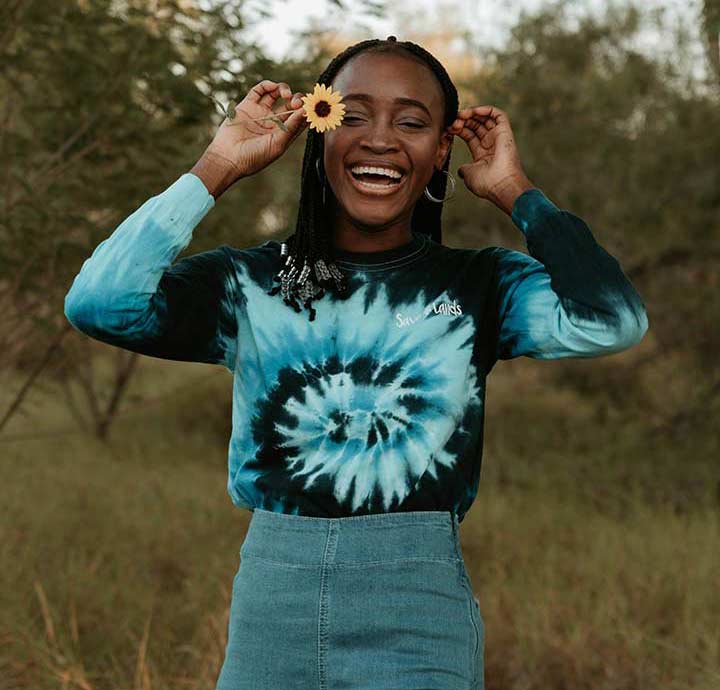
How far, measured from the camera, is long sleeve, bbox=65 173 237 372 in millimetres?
1905

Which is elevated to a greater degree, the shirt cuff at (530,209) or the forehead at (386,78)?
the forehead at (386,78)

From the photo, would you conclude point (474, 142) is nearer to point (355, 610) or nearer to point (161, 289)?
point (161, 289)

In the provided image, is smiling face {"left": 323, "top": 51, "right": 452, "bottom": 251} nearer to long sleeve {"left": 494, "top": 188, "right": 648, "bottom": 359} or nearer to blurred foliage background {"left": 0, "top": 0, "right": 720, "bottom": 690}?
long sleeve {"left": 494, "top": 188, "right": 648, "bottom": 359}

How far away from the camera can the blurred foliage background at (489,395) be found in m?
4.04

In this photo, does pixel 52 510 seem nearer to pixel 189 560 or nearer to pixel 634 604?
pixel 189 560

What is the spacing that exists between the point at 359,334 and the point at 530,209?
0.42m

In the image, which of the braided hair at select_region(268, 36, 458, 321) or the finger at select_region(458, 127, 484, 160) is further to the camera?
the finger at select_region(458, 127, 484, 160)

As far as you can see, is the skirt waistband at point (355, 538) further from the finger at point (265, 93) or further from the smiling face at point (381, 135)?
the finger at point (265, 93)

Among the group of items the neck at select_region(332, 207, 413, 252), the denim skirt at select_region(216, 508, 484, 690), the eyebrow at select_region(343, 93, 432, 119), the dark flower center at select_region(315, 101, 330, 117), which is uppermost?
the eyebrow at select_region(343, 93, 432, 119)

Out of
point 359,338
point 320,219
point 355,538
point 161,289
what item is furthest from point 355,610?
point 320,219

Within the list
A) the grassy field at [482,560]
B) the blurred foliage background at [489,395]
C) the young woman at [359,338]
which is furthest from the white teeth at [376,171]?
the grassy field at [482,560]

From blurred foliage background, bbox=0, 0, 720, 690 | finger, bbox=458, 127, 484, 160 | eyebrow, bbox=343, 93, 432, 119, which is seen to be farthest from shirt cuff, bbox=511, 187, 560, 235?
blurred foliage background, bbox=0, 0, 720, 690

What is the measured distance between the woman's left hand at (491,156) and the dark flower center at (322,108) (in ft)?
0.98

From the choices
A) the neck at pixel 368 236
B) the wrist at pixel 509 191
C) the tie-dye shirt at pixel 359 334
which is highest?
the wrist at pixel 509 191
